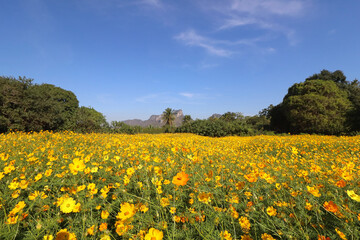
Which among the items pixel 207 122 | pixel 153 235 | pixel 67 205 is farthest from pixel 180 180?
pixel 207 122

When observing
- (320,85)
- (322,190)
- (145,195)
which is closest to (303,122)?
(320,85)

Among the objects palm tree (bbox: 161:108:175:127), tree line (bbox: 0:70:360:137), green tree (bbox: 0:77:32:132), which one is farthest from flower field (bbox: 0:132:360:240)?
palm tree (bbox: 161:108:175:127)

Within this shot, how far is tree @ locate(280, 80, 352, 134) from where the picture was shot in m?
15.9

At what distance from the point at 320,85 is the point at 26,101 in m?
27.5

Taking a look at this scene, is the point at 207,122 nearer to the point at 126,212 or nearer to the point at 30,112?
the point at 30,112

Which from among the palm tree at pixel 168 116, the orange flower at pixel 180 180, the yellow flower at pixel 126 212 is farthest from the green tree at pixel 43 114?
the palm tree at pixel 168 116

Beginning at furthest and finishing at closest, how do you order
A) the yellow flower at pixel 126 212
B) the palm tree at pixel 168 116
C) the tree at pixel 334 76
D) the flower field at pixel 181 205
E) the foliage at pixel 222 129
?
the palm tree at pixel 168 116 → the tree at pixel 334 76 → the foliage at pixel 222 129 → the flower field at pixel 181 205 → the yellow flower at pixel 126 212

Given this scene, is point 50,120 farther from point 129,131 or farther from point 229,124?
point 229,124

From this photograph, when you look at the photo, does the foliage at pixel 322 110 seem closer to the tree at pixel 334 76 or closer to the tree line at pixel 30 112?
the tree at pixel 334 76

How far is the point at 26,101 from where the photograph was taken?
13000 millimetres

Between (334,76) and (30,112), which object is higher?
(334,76)

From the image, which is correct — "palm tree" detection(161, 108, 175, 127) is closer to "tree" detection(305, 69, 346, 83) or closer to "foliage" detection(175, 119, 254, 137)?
"foliage" detection(175, 119, 254, 137)

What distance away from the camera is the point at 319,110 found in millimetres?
16328

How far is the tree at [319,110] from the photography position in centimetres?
1588
